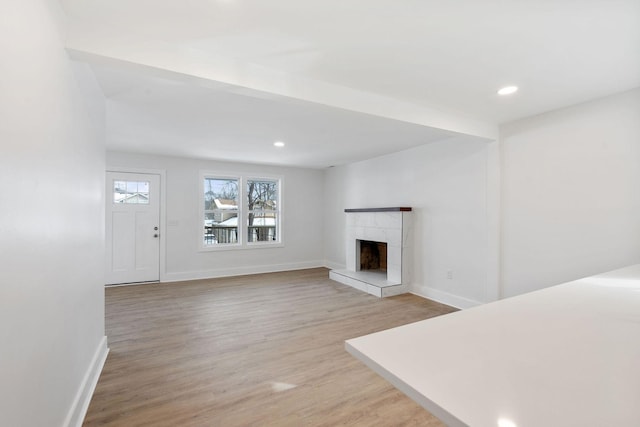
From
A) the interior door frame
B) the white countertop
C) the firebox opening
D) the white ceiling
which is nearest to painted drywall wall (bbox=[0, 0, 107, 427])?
the white ceiling

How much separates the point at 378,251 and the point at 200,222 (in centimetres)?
361

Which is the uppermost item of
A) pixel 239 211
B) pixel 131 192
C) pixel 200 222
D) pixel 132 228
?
pixel 131 192

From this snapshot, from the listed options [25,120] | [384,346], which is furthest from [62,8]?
[384,346]

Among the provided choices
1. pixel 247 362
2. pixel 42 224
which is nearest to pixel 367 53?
pixel 42 224

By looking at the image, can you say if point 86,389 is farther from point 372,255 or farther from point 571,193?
point 372,255

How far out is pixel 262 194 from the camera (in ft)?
21.1

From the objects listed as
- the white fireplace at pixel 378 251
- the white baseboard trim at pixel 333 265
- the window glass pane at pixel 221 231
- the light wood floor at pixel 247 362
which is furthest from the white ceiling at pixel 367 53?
the white baseboard trim at pixel 333 265

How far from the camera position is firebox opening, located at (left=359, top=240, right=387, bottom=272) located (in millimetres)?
5697

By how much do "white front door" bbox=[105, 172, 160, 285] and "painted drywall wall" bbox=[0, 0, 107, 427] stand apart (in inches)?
140

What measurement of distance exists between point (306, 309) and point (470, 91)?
3100mm

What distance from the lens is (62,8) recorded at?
1473mm

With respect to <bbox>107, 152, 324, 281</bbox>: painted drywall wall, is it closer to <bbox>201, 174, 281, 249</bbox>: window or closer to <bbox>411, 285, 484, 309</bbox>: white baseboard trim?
<bbox>201, 174, 281, 249</bbox>: window

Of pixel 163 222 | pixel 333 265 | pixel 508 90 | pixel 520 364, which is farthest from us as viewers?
pixel 333 265

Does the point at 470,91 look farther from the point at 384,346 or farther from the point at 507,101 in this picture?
the point at 384,346
